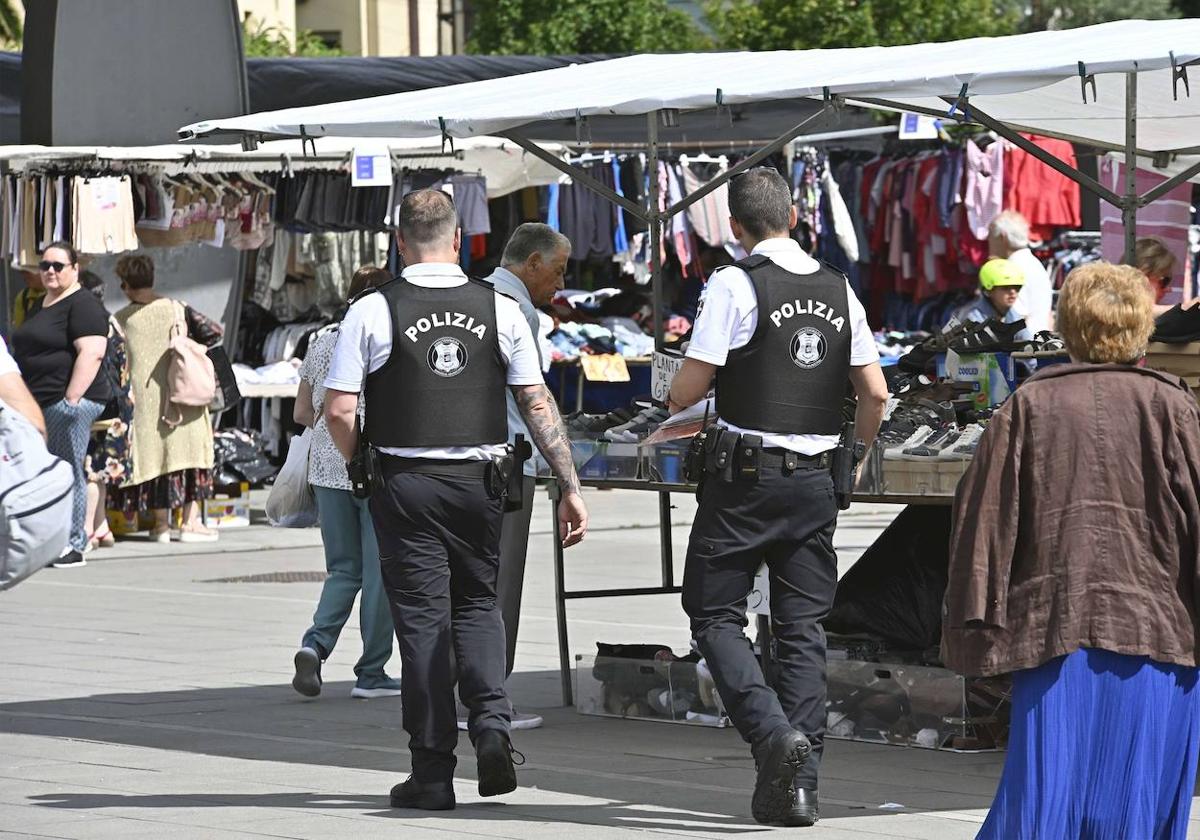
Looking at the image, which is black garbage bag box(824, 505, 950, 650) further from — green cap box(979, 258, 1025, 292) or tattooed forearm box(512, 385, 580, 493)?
green cap box(979, 258, 1025, 292)

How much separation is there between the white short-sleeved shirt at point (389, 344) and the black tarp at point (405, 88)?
10.2 metres

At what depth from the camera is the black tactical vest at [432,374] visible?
6.63 m

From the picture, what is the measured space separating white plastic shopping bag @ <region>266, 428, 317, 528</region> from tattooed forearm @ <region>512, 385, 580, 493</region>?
2.36 metres

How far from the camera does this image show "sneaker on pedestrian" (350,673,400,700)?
898 cm

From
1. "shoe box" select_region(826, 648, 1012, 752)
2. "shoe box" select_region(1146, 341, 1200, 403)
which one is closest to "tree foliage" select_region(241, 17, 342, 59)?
"shoe box" select_region(826, 648, 1012, 752)

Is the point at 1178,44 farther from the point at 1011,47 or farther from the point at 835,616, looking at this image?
the point at 835,616

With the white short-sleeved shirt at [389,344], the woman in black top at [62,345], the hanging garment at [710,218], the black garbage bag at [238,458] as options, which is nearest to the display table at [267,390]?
the black garbage bag at [238,458]

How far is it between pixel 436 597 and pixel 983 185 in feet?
43.2

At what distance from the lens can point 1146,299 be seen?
5.27 meters

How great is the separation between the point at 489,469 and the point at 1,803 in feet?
6.01

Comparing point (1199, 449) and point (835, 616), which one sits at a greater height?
point (1199, 449)

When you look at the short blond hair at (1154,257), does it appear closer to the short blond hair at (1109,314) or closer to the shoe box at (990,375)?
the shoe box at (990,375)

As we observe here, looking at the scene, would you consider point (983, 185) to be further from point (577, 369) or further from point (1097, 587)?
point (1097, 587)

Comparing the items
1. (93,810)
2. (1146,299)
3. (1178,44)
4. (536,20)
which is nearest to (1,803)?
(93,810)
